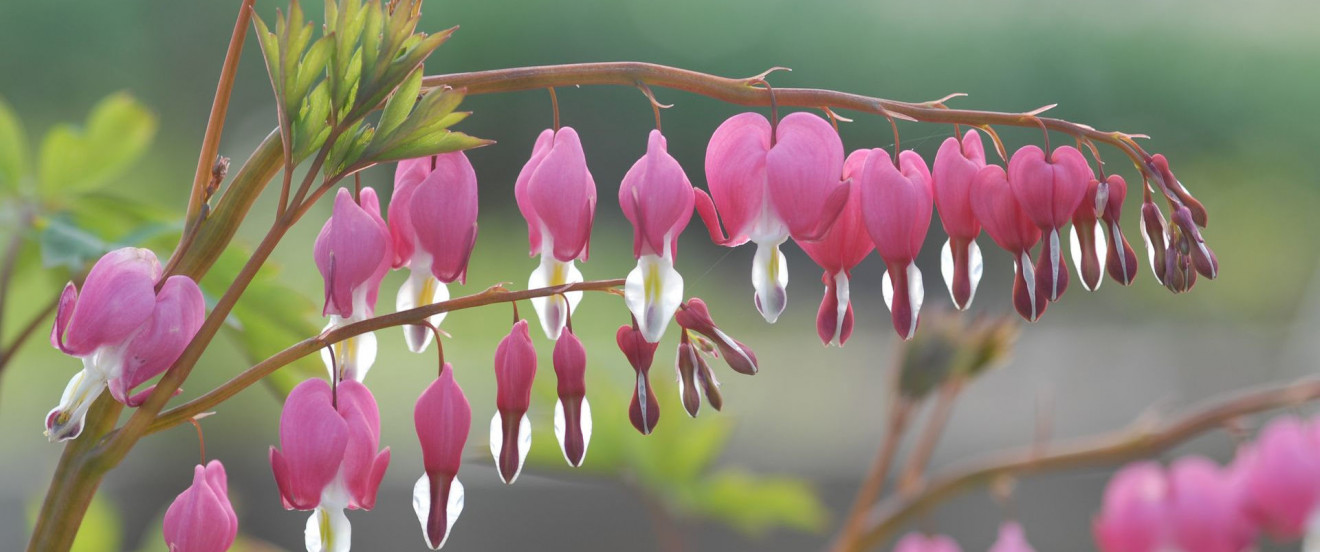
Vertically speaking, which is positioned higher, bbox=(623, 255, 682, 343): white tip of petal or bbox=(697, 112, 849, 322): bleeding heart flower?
bbox=(697, 112, 849, 322): bleeding heart flower

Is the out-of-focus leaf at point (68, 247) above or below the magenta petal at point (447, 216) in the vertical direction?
above

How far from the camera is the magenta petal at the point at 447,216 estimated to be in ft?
1.70

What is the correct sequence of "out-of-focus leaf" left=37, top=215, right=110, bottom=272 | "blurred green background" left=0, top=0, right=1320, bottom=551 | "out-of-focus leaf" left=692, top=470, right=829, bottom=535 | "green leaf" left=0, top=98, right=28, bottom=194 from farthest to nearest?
"blurred green background" left=0, top=0, right=1320, bottom=551, "out-of-focus leaf" left=692, top=470, right=829, bottom=535, "green leaf" left=0, top=98, right=28, bottom=194, "out-of-focus leaf" left=37, top=215, right=110, bottom=272

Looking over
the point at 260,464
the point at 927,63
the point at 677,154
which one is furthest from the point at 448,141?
the point at 927,63

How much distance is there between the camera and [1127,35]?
621 cm

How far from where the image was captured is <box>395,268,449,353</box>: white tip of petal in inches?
21.8

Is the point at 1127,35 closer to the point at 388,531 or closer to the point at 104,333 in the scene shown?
the point at 388,531

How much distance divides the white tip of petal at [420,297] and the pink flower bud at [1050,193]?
310 mm

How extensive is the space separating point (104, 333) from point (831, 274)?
35cm

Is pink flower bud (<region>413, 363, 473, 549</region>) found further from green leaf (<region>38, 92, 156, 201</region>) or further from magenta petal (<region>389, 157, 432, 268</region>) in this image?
green leaf (<region>38, 92, 156, 201</region>)

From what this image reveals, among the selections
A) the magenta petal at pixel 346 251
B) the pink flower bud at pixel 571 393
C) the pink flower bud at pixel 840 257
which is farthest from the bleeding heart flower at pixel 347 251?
the pink flower bud at pixel 840 257

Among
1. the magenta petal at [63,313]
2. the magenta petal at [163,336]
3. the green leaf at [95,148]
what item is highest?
the green leaf at [95,148]

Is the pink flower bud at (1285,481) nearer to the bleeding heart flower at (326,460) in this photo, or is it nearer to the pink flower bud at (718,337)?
the pink flower bud at (718,337)

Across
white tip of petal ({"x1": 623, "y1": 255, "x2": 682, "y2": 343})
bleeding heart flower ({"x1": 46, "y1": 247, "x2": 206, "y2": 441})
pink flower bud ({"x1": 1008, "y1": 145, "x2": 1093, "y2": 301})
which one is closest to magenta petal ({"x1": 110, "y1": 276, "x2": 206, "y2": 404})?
bleeding heart flower ({"x1": 46, "y1": 247, "x2": 206, "y2": 441})
